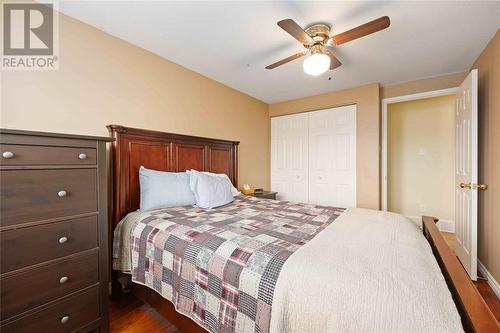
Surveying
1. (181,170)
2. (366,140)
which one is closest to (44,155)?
(181,170)

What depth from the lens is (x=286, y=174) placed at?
13.6 ft

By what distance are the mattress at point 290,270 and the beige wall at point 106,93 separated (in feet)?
3.29

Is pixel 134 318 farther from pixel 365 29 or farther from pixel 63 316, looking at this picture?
pixel 365 29

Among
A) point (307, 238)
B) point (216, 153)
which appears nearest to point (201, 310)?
point (307, 238)

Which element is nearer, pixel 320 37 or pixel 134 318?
pixel 134 318

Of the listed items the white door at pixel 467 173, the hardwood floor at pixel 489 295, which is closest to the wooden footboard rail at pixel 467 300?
the hardwood floor at pixel 489 295

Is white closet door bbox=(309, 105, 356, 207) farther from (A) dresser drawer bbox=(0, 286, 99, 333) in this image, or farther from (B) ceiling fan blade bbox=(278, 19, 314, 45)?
(A) dresser drawer bbox=(0, 286, 99, 333)

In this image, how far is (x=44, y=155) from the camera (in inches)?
47.5

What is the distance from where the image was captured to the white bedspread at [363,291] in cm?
69

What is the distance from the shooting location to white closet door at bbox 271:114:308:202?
3.95m

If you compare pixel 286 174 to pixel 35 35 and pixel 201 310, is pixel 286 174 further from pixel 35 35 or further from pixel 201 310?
pixel 35 35

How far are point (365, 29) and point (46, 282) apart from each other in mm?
2577

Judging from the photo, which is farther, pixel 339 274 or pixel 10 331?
pixel 10 331

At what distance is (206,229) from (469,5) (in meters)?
2.59
